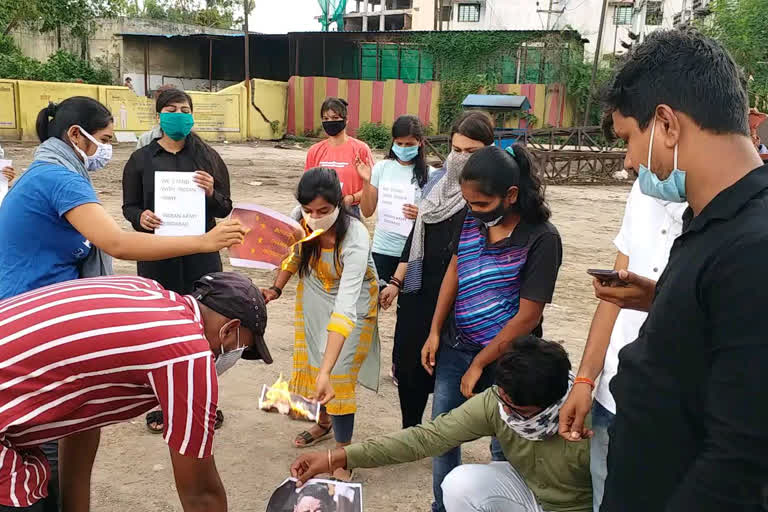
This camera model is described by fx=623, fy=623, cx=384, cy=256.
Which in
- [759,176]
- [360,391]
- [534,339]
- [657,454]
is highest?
[759,176]

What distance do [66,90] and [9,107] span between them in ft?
5.27

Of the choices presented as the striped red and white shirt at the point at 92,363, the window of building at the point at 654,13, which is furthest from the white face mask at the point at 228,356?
the window of building at the point at 654,13

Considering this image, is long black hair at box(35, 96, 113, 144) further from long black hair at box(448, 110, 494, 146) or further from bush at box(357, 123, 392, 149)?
bush at box(357, 123, 392, 149)

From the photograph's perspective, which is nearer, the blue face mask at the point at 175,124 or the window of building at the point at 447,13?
the blue face mask at the point at 175,124

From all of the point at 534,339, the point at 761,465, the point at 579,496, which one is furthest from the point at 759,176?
the point at 579,496

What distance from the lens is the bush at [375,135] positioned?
2183 cm

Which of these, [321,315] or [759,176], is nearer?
[759,176]

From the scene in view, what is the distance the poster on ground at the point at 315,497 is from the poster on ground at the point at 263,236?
3.37 feet

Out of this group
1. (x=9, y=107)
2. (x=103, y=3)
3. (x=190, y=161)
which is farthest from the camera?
(x=103, y=3)

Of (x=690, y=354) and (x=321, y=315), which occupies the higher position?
(x=690, y=354)

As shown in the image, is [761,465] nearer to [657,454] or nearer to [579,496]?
[657,454]

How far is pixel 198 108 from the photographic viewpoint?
2061cm

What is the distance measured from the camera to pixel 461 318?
104 inches

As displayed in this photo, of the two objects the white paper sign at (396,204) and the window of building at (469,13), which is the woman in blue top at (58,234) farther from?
the window of building at (469,13)
